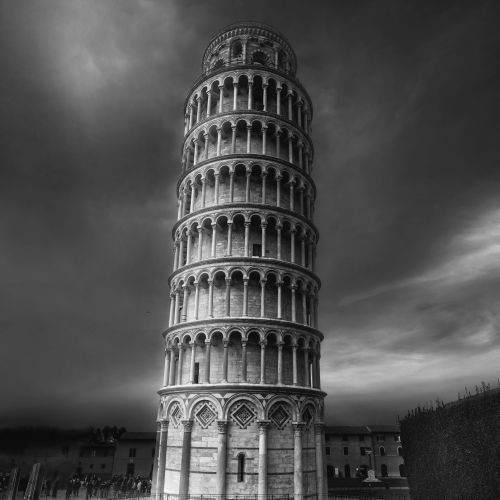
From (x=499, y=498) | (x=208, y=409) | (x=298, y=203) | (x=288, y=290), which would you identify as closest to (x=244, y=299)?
(x=288, y=290)

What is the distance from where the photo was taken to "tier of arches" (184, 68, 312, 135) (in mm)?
36312

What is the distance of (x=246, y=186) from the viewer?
1302 inches

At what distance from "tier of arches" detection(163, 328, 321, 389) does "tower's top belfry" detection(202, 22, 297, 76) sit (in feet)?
79.8

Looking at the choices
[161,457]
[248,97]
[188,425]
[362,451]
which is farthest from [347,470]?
[248,97]

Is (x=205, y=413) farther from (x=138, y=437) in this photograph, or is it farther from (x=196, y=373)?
(x=138, y=437)

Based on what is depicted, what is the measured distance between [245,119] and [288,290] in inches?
A: 547

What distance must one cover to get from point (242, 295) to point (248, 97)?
1677 centimetres

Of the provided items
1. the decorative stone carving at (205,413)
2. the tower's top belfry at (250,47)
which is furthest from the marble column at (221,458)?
the tower's top belfry at (250,47)

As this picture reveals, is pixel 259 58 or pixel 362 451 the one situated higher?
pixel 259 58

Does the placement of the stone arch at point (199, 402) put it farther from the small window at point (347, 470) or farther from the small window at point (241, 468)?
the small window at point (347, 470)

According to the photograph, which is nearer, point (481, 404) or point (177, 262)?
point (481, 404)

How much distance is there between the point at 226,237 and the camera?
32.2 metres

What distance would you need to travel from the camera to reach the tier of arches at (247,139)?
1364 inches

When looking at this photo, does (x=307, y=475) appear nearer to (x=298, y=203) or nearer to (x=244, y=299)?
(x=244, y=299)
